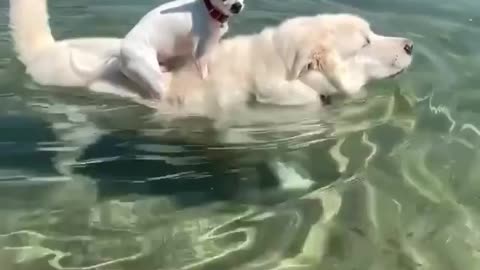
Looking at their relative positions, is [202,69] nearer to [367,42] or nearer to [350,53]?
[350,53]

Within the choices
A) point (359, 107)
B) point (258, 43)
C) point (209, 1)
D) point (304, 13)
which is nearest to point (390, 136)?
point (359, 107)

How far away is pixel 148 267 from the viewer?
2.80 m

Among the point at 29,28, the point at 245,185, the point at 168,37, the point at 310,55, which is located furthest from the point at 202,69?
the point at 29,28

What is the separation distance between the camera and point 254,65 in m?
3.90

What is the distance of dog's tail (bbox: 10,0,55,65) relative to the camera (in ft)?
13.6

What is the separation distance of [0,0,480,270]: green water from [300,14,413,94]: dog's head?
16 centimetres

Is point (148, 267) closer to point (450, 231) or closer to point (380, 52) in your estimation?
point (450, 231)

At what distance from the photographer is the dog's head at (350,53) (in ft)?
12.8

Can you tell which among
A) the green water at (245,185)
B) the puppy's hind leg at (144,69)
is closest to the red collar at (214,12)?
the puppy's hind leg at (144,69)

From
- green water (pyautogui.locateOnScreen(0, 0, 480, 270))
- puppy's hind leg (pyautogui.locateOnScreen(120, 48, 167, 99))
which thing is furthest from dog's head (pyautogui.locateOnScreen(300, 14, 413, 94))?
puppy's hind leg (pyautogui.locateOnScreen(120, 48, 167, 99))

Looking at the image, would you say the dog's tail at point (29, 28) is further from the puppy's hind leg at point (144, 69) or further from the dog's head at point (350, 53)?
the dog's head at point (350, 53)

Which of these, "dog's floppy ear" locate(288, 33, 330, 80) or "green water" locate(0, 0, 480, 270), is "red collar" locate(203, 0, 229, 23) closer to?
"dog's floppy ear" locate(288, 33, 330, 80)

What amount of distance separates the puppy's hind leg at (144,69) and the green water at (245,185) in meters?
0.15

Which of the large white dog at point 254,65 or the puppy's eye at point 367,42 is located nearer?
the large white dog at point 254,65
